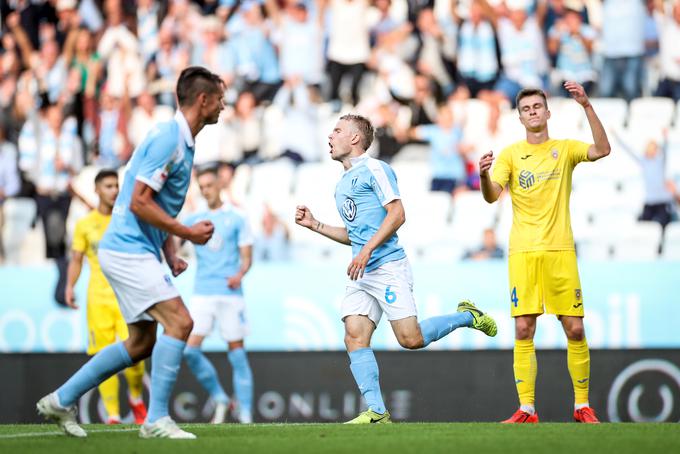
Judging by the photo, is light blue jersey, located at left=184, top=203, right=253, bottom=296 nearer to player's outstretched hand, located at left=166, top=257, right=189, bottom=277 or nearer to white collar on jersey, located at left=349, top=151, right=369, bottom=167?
white collar on jersey, located at left=349, top=151, right=369, bottom=167

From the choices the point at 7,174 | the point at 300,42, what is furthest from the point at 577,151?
the point at 7,174

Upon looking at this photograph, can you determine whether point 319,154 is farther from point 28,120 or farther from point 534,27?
point 28,120

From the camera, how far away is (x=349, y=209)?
686 cm

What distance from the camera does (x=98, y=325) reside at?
369 inches

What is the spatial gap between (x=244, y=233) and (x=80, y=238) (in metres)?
1.50

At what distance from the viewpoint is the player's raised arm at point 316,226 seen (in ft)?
21.9

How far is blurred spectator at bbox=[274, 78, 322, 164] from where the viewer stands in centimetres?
1277

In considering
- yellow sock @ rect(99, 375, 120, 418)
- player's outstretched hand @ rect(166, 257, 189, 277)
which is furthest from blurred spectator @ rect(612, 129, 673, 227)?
player's outstretched hand @ rect(166, 257, 189, 277)

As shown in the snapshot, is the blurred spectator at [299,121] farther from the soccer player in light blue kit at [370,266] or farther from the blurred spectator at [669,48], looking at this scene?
the soccer player in light blue kit at [370,266]

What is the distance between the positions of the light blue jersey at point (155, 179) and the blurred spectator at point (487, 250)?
6.57 meters

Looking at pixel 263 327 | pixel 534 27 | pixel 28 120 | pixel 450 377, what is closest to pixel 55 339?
pixel 263 327

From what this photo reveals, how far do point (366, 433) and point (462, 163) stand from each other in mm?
6902

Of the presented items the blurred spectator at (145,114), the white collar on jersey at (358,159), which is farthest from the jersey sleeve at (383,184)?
the blurred spectator at (145,114)

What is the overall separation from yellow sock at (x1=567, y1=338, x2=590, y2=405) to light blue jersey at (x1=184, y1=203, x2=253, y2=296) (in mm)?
3692
